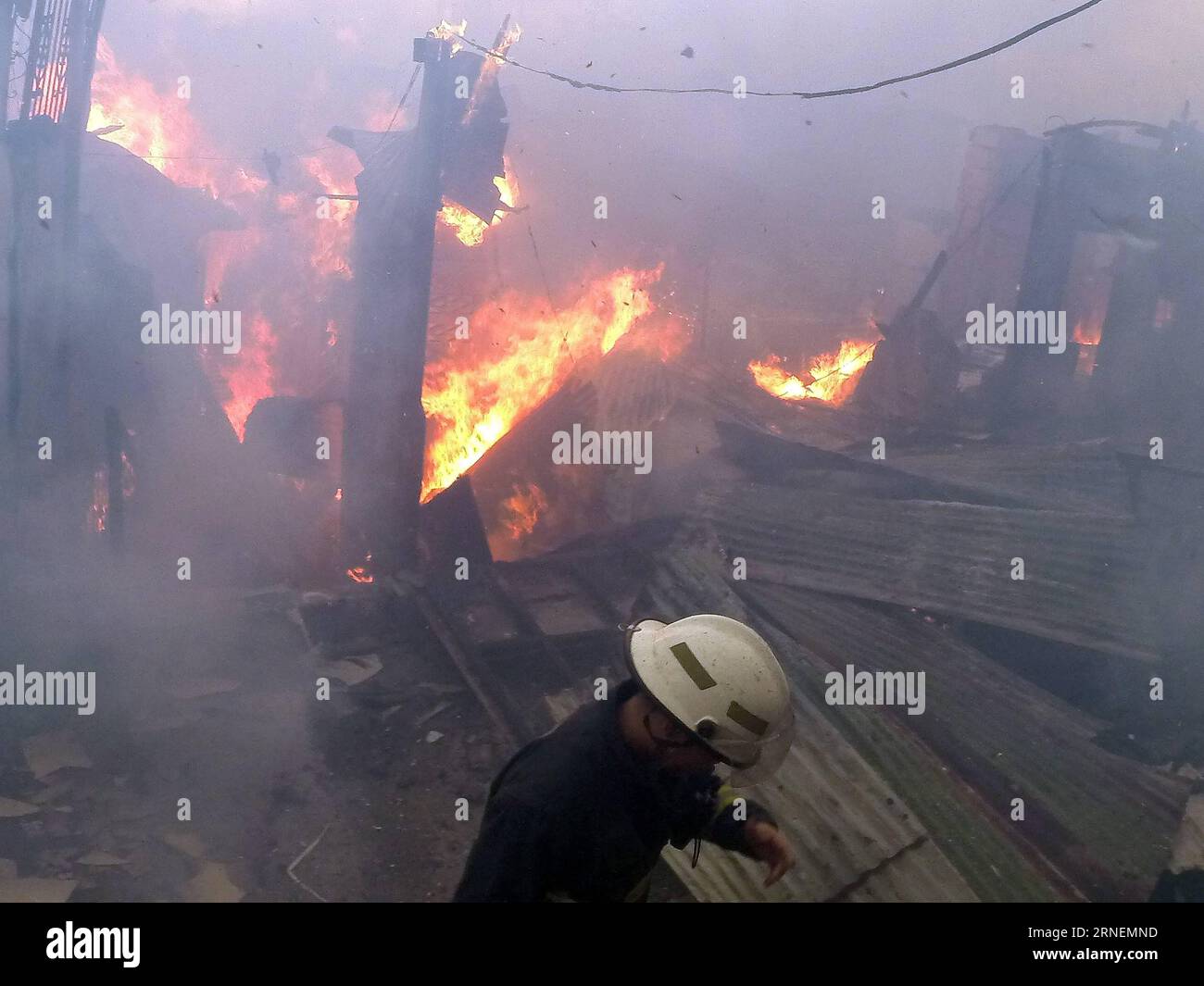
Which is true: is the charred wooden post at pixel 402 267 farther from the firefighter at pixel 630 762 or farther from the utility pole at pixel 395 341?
the firefighter at pixel 630 762

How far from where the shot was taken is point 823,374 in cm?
2223

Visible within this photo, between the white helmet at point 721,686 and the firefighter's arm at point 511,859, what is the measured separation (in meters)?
0.52

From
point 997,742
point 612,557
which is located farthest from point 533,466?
point 997,742

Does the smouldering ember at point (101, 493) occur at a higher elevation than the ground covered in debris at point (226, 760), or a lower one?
higher

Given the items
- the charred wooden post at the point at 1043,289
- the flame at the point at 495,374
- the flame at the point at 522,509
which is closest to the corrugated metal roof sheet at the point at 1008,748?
the flame at the point at 522,509

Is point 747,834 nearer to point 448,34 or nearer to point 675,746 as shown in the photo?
point 675,746

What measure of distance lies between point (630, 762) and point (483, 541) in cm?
798

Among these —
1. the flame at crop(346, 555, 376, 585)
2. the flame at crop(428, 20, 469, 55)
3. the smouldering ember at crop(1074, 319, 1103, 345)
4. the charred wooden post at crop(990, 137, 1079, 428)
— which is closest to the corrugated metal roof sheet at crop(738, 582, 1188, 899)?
the flame at crop(346, 555, 376, 585)

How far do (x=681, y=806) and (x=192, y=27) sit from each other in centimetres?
2521

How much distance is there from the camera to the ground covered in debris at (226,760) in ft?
18.7

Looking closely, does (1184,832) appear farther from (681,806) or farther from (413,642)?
(413,642)

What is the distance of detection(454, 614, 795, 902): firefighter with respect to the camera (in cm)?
253

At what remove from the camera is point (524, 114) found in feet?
76.0

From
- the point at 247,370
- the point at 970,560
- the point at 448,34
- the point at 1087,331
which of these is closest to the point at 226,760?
the point at 970,560
